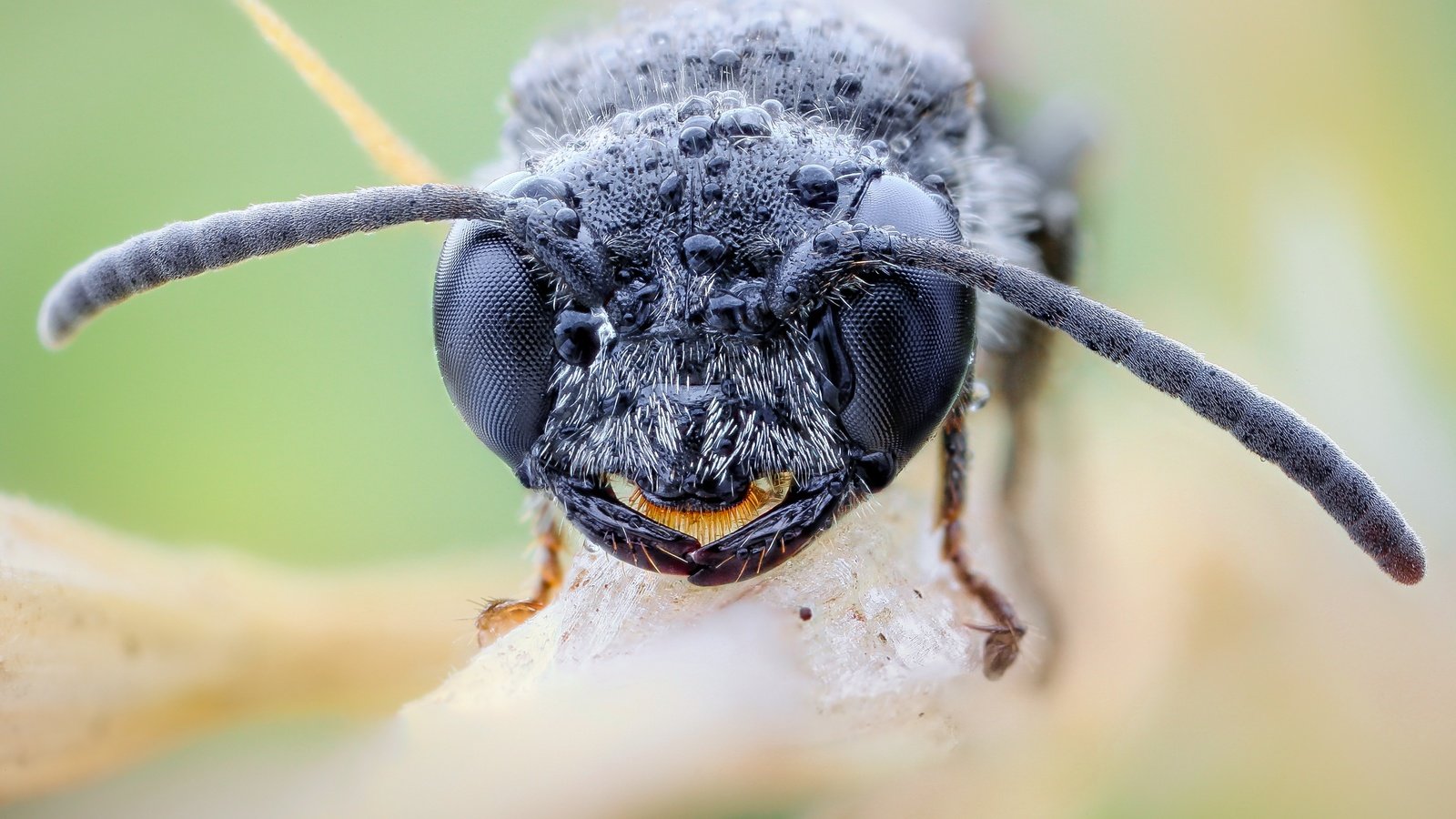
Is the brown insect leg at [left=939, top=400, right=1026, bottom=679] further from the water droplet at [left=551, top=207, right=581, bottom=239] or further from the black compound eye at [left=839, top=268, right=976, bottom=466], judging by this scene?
the water droplet at [left=551, top=207, right=581, bottom=239]

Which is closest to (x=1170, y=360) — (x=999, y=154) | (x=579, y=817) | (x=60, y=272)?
(x=579, y=817)

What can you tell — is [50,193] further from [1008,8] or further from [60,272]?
[1008,8]

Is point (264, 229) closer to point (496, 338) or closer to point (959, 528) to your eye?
point (496, 338)

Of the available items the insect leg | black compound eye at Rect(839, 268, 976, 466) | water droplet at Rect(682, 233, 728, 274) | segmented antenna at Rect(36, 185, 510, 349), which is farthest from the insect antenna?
the insect leg

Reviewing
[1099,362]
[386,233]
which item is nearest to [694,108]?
[1099,362]

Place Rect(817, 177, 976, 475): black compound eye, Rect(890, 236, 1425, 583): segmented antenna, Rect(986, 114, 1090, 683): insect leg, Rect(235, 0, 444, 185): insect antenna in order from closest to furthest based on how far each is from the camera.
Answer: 1. Rect(890, 236, 1425, 583): segmented antenna
2. Rect(817, 177, 976, 475): black compound eye
3. Rect(235, 0, 444, 185): insect antenna
4. Rect(986, 114, 1090, 683): insect leg

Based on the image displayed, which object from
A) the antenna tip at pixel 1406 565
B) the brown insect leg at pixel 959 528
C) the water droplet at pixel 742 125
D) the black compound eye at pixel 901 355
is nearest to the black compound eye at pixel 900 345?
the black compound eye at pixel 901 355

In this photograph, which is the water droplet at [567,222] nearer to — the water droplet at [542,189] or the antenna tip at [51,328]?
the water droplet at [542,189]
